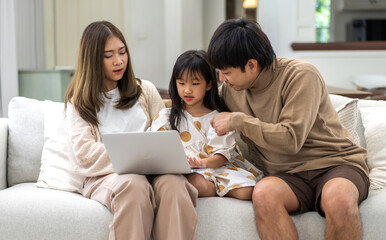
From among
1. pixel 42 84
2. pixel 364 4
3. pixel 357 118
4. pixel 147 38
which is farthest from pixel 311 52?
pixel 364 4

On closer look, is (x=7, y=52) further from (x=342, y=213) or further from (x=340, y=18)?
(x=340, y=18)

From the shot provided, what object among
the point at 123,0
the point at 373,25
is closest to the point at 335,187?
the point at 123,0

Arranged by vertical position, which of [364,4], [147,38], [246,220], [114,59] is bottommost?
[246,220]

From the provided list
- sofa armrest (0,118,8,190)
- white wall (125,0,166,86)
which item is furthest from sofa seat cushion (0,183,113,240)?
white wall (125,0,166,86)

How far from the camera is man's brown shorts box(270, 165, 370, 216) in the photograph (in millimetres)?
1766

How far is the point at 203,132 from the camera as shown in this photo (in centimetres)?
200

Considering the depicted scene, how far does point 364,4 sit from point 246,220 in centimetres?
833

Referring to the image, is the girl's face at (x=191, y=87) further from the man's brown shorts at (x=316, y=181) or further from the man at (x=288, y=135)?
the man's brown shorts at (x=316, y=181)

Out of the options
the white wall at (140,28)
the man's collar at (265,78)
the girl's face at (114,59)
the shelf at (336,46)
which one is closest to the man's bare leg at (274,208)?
the man's collar at (265,78)

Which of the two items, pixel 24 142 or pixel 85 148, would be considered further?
pixel 24 142

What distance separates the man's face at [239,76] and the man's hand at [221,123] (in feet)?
0.44

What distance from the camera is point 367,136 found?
2152 mm

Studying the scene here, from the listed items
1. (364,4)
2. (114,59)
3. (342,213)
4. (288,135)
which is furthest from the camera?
(364,4)

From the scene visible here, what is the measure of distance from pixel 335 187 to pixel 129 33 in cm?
516
